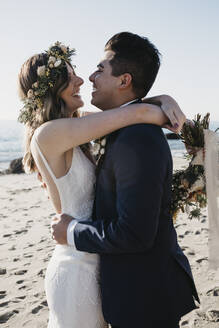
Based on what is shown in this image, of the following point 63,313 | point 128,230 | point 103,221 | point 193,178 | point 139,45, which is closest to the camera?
point 128,230

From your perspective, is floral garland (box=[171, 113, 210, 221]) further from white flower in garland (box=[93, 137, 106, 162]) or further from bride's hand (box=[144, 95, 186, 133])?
white flower in garland (box=[93, 137, 106, 162])

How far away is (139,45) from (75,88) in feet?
2.56

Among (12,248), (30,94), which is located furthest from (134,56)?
(12,248)

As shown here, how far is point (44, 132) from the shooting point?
93.4 inches

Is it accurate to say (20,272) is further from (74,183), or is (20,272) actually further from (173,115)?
(173,115)

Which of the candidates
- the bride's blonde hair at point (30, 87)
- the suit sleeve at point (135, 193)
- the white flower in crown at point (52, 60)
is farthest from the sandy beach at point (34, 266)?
the white flower in crown at point (52, 60)

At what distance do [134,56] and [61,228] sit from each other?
130 centimetres

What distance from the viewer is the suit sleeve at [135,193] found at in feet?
6.29

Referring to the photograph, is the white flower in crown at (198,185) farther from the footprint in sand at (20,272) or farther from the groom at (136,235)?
the footprint in sand at (20,272)

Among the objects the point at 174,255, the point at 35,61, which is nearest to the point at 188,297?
the point at 174,255

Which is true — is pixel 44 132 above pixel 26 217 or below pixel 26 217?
above

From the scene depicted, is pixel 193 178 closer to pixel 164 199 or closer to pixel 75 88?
pixel 164 199

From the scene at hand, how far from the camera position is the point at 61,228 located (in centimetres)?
230

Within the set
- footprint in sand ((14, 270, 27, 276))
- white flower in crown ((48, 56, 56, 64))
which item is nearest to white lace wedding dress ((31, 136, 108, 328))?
white flower in crown ((48, 56, 56, 64))
